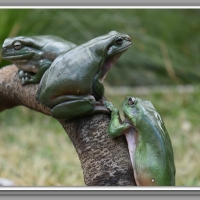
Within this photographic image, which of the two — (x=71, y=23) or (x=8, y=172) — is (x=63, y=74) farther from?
(x=71, y=23)

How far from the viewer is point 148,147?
92 cm

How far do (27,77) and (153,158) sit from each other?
43 centimetres

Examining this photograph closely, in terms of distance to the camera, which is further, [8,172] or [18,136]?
[18,136]

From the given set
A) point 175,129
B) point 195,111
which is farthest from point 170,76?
point 175,129

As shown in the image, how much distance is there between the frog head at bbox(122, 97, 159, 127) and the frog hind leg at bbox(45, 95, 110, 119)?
0.05 meters

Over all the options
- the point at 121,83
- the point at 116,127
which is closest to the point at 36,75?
the point at 116,127

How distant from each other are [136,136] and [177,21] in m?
3.24

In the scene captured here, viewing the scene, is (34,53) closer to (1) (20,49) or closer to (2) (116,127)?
(1) (20,49)

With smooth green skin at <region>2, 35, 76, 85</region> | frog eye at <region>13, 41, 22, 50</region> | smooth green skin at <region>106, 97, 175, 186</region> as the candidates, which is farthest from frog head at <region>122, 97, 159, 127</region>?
frog eye at <region>13, 41, 22, 50</region>

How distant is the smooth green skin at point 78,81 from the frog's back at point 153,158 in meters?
0.13

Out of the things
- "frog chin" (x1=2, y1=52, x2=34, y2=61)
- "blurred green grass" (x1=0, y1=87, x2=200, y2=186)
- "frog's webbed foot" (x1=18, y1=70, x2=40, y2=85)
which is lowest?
"blurred green grass" (x1=0, y1=87, x2=200, y2=186)

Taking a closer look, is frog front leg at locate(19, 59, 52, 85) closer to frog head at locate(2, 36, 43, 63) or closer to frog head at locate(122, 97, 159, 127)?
frog head at locate(2, 36, 43, 63)

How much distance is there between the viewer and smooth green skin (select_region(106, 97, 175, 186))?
910mm

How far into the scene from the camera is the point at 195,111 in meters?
2.90
